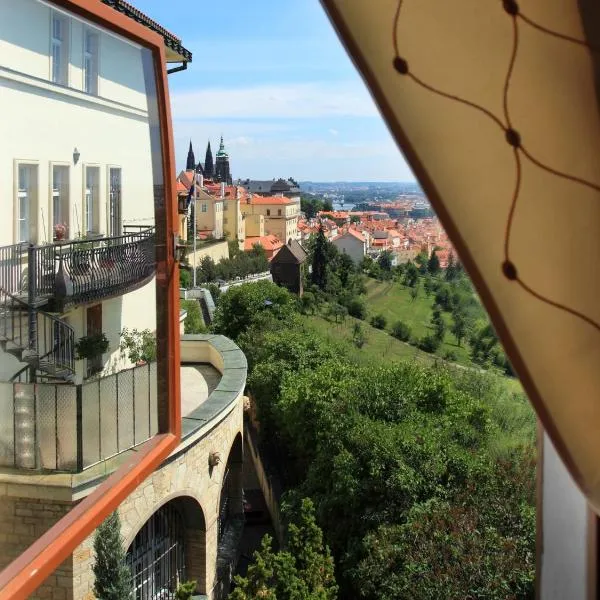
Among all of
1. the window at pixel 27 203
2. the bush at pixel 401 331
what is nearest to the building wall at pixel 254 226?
the bush at pixel 401 331

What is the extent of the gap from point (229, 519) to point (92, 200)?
136 inches

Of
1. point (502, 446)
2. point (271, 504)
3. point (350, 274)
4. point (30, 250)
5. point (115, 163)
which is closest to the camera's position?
point (30, 250)

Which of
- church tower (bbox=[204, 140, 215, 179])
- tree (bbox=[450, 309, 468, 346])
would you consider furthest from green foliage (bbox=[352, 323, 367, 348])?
church tower (bbox=[204, 140, 215, 179])

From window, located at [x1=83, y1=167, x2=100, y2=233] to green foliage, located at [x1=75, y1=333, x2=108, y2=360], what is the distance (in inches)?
4.9

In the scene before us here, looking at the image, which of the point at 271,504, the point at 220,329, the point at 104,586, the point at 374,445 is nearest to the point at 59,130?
the point at 104,586

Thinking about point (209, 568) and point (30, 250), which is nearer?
point (30, 250)

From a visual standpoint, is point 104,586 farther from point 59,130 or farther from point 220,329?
point 220,329

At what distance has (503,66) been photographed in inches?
15.0

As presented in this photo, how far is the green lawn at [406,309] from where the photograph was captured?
10344 millimetres

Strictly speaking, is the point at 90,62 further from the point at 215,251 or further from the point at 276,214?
the point at 276,214

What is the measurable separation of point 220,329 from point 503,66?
874 centimetres

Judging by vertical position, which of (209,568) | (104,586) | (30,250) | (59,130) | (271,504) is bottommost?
(271,504)

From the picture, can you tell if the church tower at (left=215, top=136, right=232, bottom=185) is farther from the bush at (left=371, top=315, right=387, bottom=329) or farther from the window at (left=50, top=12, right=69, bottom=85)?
the window at (left=50, top=12, right=69, bottom=85)

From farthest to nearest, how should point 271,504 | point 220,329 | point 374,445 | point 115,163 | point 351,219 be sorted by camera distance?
point 351,219 → point 220,329 → point 271,504 → point 374,445 → point 115,163
